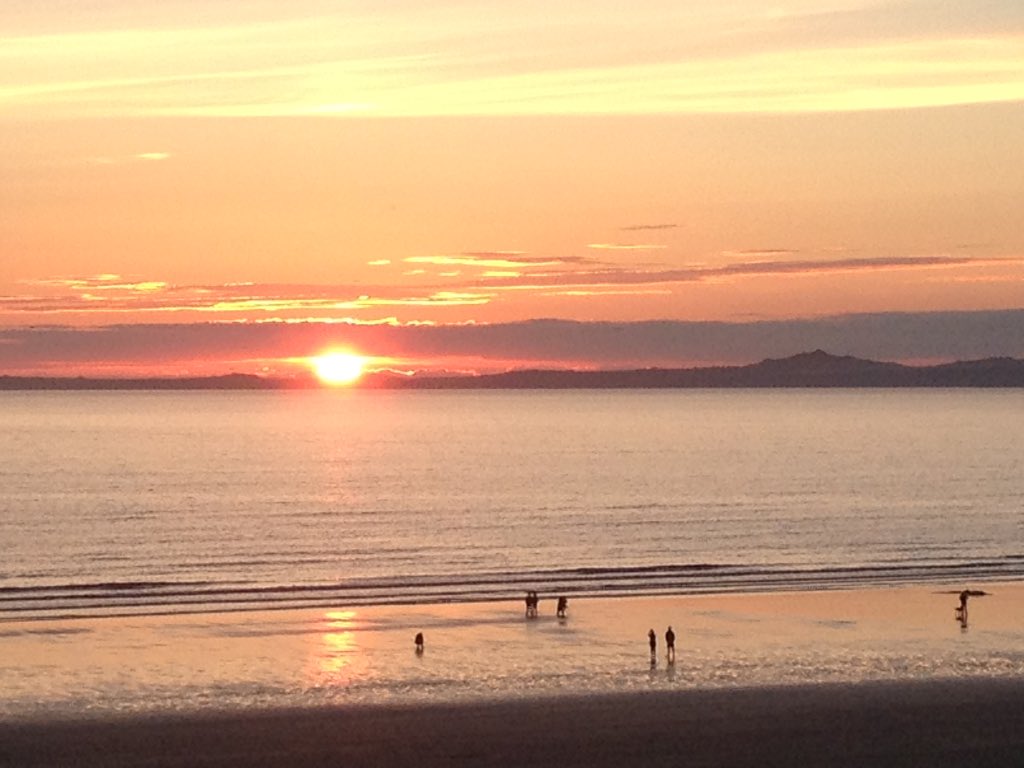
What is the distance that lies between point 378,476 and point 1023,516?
2582 inches

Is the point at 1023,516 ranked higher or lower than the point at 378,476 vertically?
lower

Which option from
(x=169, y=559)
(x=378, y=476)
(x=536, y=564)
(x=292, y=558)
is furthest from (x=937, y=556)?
(x=378, y=476)

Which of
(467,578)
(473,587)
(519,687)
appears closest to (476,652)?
(519,687)

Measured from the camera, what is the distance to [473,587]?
63.4m

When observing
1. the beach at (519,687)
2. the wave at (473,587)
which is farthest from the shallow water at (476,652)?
the wave at (473,587)

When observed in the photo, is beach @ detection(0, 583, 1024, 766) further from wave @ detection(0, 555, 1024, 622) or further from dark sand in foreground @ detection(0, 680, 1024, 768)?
wave @ detection(0, 555, 1024, 622)

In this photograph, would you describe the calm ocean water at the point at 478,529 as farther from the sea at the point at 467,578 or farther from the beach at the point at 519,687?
the beach at the point at 519,687

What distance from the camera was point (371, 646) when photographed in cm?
4538

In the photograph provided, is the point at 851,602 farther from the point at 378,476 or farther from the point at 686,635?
the point at 378,476

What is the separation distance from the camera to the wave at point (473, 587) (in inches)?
2244

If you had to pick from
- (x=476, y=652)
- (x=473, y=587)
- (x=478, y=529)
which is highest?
(x=478, y=529)

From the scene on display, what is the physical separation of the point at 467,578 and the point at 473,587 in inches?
159

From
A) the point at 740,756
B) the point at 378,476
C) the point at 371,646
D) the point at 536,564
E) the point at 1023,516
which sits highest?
the point at 378,476

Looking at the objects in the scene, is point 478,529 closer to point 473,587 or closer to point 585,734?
point 473,587
